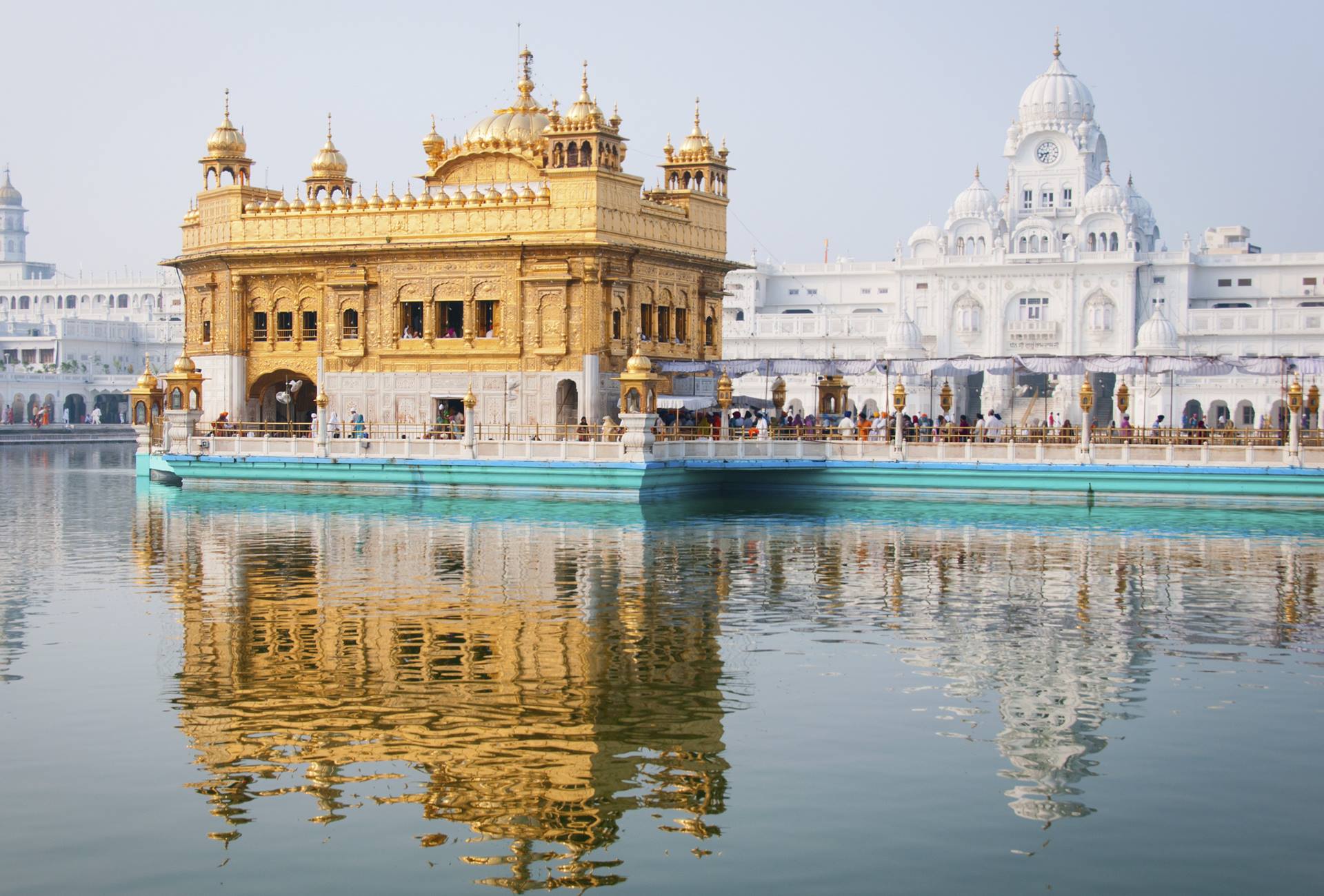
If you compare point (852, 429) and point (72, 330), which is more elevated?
point (72, 330)

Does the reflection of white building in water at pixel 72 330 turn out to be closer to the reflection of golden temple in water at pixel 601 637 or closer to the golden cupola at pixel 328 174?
the golden cupola at pixel 328 174

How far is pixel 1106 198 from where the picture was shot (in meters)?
81.9

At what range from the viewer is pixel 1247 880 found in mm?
8586

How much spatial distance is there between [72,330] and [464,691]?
99.8m

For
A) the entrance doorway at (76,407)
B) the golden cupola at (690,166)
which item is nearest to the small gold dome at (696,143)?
the golden cupola at (690,166)

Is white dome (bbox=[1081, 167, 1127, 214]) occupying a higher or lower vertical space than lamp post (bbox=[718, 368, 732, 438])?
higher

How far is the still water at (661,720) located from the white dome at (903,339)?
188 feet

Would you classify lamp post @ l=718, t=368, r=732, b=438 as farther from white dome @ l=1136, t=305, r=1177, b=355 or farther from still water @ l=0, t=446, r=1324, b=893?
white dome @ l=1136, t=305, r=1177, b=355

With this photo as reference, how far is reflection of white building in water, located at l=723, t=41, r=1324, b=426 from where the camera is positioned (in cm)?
7794

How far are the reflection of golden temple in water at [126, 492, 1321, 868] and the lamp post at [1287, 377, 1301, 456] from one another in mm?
6002

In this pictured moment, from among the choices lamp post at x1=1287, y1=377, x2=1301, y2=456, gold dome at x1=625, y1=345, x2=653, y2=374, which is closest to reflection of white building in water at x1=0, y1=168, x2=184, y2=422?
gold dome at x1=625, y1=345, x2=653, y2=374

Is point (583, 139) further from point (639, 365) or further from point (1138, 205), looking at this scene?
point (1138, 205)

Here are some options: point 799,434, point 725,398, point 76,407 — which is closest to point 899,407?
point 799,434

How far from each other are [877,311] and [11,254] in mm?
86709
